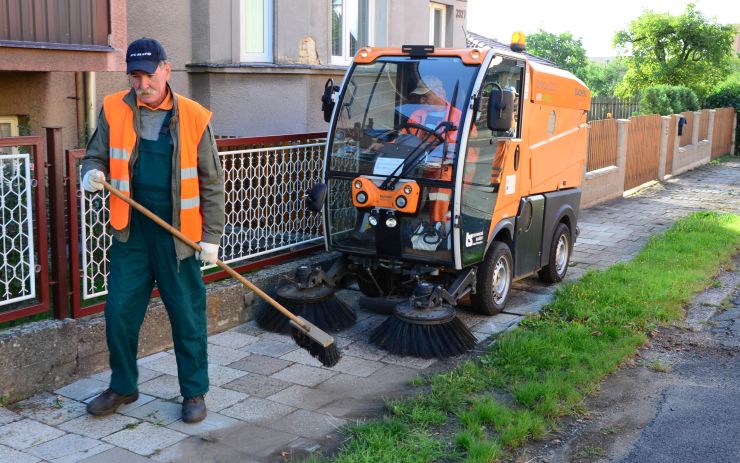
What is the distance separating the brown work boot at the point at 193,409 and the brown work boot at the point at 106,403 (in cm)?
38

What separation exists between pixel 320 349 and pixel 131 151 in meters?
1.66

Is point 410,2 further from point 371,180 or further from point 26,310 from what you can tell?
point 26,310

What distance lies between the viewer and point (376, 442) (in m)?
4.53

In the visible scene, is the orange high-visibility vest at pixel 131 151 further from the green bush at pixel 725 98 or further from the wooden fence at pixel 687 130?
the green bush at pixel 725 98

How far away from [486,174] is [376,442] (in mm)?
2926

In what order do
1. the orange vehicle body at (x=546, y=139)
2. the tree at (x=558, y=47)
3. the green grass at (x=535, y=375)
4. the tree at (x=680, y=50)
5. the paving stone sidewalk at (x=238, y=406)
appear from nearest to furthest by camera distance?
the paving stone sidewalk at (x=238, y=406)
the green grass at (x=535, y=375)
the orange vehicle body at (x=546, y=139)
the tree at (x=680, y=50)
the tree at (x=558, y=47)

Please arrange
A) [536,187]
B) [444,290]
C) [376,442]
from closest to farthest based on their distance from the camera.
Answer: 1. [376,442]
2. [444,290]
3. [536,187]

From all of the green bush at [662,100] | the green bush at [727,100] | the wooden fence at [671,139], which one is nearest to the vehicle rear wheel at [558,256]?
the wooden fence at [671,139]

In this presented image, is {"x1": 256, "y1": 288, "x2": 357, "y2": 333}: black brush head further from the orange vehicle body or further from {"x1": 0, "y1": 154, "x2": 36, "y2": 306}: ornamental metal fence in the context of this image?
{"x1": 0, "y1": 154, "x2": 36, "y2": 306}: ornamental metal fence

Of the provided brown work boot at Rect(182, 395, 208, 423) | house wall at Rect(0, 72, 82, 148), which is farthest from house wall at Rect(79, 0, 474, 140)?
brown work boot at Rect(182, 395, 208, 423)

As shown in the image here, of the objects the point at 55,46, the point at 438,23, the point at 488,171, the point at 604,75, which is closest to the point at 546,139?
the point at 488,171

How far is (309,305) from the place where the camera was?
22.0 feet

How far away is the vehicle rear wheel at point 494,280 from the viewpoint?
712 cm

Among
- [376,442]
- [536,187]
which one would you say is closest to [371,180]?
[536,187]
